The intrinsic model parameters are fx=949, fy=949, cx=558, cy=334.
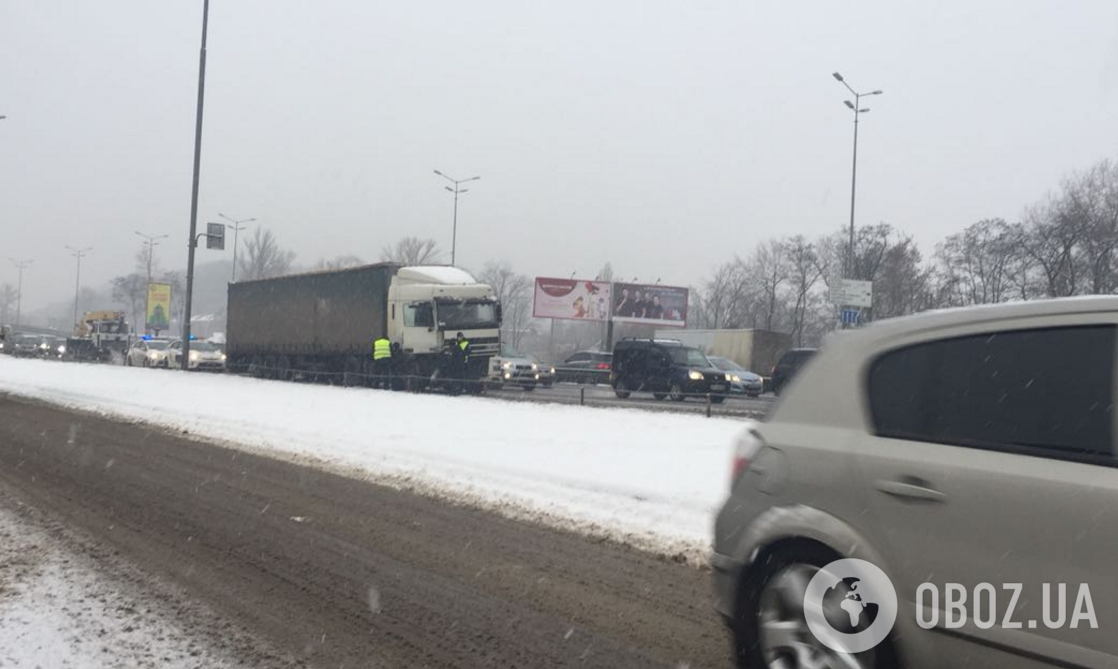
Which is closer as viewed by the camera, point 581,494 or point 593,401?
point 581,494

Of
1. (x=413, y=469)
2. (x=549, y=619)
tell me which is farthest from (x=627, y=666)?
(x=413, y=469)

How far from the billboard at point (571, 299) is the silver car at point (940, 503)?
6162 centimetres

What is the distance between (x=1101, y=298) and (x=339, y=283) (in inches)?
1283

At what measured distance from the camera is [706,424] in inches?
729

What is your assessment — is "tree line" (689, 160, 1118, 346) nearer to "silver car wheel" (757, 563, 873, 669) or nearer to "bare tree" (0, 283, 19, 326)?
"silver car wheel" (757, 563, 873, 669)

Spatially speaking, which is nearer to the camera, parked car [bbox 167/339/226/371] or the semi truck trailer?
the semi truck trailer

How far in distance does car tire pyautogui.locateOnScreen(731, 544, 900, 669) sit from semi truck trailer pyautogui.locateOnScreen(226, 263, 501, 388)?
82.9 feet

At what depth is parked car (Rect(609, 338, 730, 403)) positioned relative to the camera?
30250 millimetres

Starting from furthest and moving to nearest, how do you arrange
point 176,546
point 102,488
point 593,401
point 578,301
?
1. point 578,301
2. point 593,401
3. point 102,488
4. point 176,546

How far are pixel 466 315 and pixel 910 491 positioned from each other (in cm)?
2793

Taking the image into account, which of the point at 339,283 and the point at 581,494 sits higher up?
the point at 339,283

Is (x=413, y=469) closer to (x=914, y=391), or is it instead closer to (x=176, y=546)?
(x=176, y=546)

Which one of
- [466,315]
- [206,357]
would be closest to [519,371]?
[466,315]

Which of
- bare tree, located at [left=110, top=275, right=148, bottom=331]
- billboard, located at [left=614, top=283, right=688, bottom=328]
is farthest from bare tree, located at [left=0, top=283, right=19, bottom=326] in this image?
billboard, located at [left=614, top=283, right=688, bottom=328]
